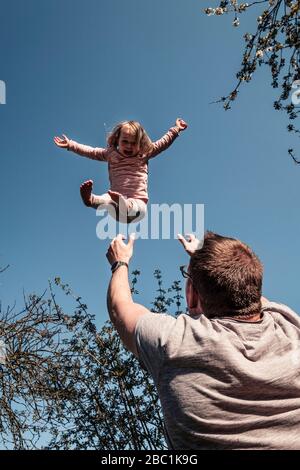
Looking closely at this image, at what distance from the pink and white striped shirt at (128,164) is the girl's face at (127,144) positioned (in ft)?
0.13

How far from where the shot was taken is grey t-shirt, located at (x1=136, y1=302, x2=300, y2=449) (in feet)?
4.13

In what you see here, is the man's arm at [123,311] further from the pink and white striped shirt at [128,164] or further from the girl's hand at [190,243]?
the pink and white striped shirt at [128,164]

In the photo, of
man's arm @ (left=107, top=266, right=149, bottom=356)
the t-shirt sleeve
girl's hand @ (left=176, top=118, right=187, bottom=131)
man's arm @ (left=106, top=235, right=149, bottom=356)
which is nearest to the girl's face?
girl's hand @ (left=176, top=118, right=187, bottom=131)

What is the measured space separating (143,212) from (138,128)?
76cm

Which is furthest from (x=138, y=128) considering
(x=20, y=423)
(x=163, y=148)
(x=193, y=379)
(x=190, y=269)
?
(x=20, y=423)

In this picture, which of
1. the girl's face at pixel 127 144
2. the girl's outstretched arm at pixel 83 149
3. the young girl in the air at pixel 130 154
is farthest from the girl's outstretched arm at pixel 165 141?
the girl's outstretched arm at pixel 83 149

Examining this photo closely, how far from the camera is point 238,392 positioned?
1290mm

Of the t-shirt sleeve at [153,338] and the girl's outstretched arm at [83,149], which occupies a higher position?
the girl's outstretched arm at [83,149]

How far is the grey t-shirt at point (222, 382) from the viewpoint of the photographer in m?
1.26

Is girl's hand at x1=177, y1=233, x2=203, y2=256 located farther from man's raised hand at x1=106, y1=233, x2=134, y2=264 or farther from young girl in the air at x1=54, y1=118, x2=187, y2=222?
young girl in the air at x1=54, y1=118, x2=187, y2=222

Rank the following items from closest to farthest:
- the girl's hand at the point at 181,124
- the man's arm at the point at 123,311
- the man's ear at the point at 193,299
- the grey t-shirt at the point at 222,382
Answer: the grey t-shirt at the point at 222,382
the man's arm at the point at 123,311
the man's ear at the point at 193,299
the girl's hand at the point at 181,124

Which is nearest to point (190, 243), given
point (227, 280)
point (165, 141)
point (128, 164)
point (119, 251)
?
point (119, 251)

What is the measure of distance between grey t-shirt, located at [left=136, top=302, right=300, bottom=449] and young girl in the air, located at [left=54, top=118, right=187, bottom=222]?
7.96ft
